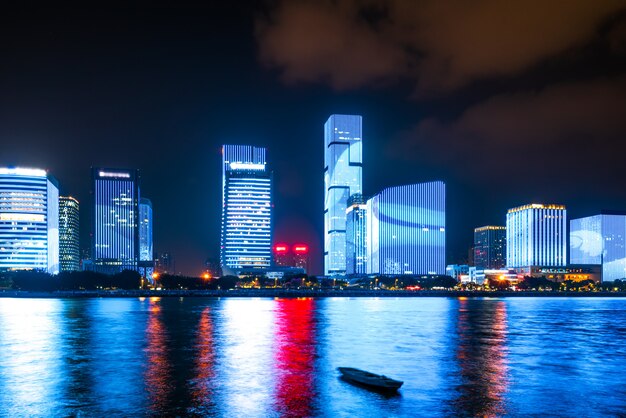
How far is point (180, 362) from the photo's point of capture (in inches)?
2344

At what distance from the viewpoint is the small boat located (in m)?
45.6

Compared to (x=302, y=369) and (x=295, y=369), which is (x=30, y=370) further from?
(x=302, y=369)

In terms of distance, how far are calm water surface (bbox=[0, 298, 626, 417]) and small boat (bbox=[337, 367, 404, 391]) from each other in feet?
3.53

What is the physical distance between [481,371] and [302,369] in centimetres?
1679

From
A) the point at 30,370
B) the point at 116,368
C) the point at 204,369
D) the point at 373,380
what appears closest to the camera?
the point at 373,380

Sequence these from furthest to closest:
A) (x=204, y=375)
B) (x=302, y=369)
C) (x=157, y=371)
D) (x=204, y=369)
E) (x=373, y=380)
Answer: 1. (x=302, y=369)
2. (x=204, y=369)
3. (x=157, y=371)
4. (x=204, y=375)
5. (x=373, y=380)

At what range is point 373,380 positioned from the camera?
46.6 m

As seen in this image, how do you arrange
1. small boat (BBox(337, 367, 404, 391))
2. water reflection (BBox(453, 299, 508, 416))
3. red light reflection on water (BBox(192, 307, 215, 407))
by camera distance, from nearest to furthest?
water reflection (BBox(453, 299, 508, 416)) < red light reflection on water (BBox(192, 307, 215, 407)) < small boat (BBox(337, 367, 404, 391))

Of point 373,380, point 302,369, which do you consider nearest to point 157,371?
point 302,369

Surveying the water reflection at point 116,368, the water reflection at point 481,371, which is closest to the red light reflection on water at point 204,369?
the water reflection at point 116,368

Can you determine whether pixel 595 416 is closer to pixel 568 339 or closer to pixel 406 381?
pixel 406 381

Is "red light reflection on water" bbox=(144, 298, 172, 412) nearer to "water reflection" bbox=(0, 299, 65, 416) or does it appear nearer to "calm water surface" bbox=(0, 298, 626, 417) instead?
"calm water surface" bbox=(0, 298, 626, 417)

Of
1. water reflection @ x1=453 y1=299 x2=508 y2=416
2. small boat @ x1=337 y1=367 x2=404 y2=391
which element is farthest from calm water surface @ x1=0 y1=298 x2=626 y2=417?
small boat @ x1=337 y1=367 x2=404 y2=391

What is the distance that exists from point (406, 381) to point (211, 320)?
2721 inches
